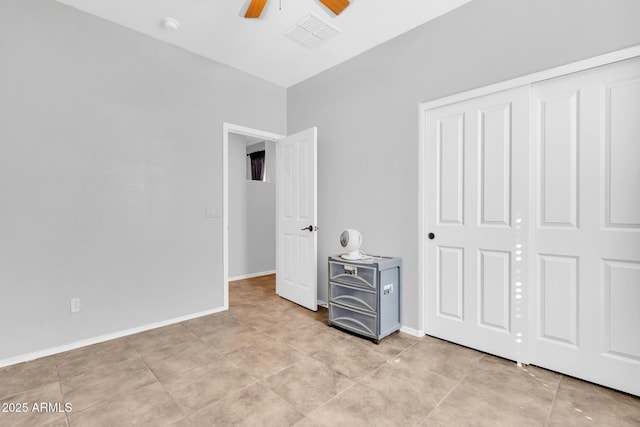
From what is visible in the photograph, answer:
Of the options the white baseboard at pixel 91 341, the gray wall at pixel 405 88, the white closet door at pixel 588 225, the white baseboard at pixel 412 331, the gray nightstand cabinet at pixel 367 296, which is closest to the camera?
the white closet door at pixel 588 225

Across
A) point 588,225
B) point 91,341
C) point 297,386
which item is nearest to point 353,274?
point 297,386

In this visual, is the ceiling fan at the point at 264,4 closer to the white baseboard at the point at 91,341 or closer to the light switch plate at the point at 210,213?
the light switch plate at the point at 210,213

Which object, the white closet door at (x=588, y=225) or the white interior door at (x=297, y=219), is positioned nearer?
the white closet door at (x=588, y=225)

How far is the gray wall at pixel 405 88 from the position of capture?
6.63ft

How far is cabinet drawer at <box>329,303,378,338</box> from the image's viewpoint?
105 inches

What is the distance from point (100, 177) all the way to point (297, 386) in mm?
2443

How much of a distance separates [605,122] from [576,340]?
1.45 m

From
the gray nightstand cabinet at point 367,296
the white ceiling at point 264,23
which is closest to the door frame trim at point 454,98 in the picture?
the gray nightstand cabinet at point 367,296

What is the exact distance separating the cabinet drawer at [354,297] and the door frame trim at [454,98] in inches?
18.2

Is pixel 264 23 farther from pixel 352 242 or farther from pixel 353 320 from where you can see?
pixel 353 320

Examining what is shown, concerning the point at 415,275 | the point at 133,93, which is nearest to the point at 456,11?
the point at 415,275

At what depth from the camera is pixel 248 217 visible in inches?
214

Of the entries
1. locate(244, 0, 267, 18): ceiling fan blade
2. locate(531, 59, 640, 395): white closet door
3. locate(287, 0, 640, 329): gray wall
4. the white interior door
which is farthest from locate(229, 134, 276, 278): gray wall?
locate(531, 59, 640, 395): white closet door

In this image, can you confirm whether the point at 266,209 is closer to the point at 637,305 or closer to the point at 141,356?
the point at 141,356
